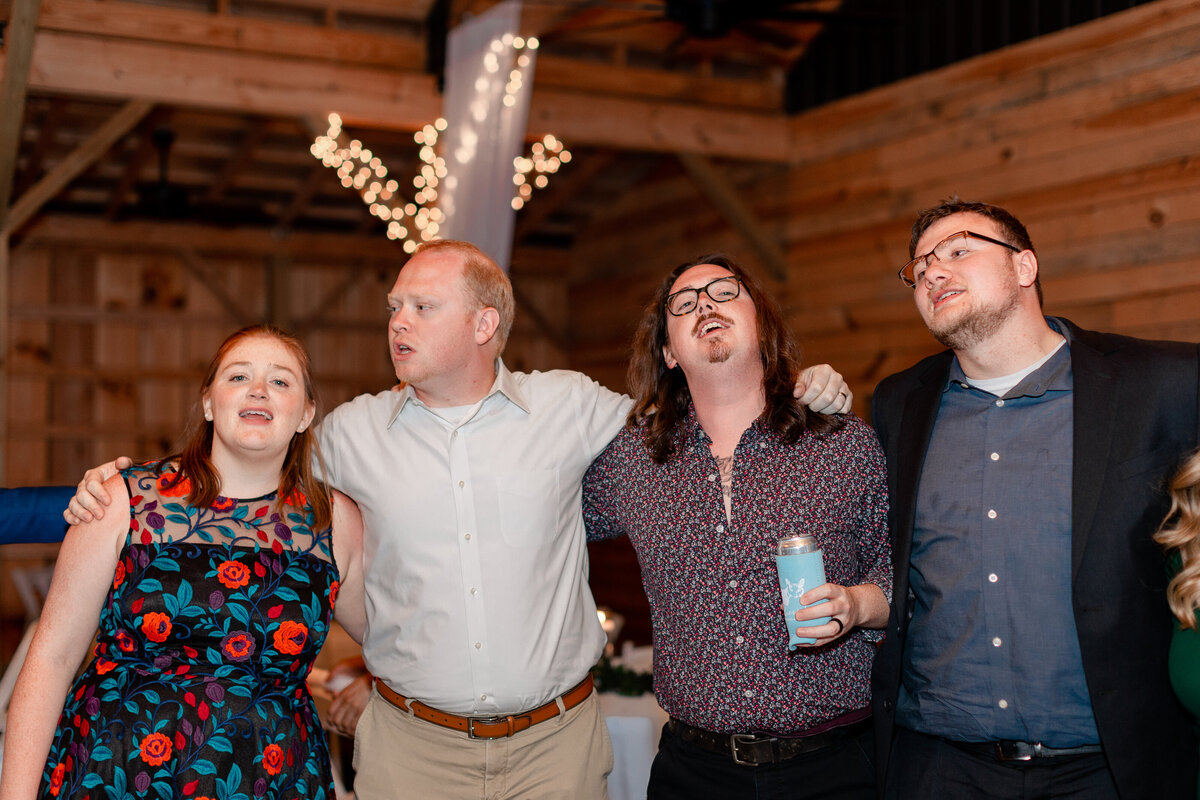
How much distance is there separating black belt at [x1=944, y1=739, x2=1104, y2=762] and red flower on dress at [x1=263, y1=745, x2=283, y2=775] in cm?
124

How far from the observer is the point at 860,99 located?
7.27m

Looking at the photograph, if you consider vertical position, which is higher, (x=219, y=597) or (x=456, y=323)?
(x=456, y=323)

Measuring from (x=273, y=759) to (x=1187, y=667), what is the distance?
154 cm

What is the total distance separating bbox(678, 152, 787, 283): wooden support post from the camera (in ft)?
25.6

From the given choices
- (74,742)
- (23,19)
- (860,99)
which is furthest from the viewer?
(860,99)

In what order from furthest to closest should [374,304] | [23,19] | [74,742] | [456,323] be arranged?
[374,304] < [23,19] < [456,323] < [74,742]

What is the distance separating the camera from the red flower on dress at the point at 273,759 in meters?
1.91

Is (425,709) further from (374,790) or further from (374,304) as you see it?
(374,304)

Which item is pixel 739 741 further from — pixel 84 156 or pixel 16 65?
pixel 84 156

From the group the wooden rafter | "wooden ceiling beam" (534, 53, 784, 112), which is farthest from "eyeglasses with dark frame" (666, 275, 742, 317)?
the wooden rafter

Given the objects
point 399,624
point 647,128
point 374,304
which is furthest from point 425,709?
point 374,304

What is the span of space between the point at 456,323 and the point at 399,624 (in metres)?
0.60

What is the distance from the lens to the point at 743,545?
6.95 feet

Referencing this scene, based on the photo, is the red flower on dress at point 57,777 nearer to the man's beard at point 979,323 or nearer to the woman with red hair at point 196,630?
the woman with red hair at point 196,630
